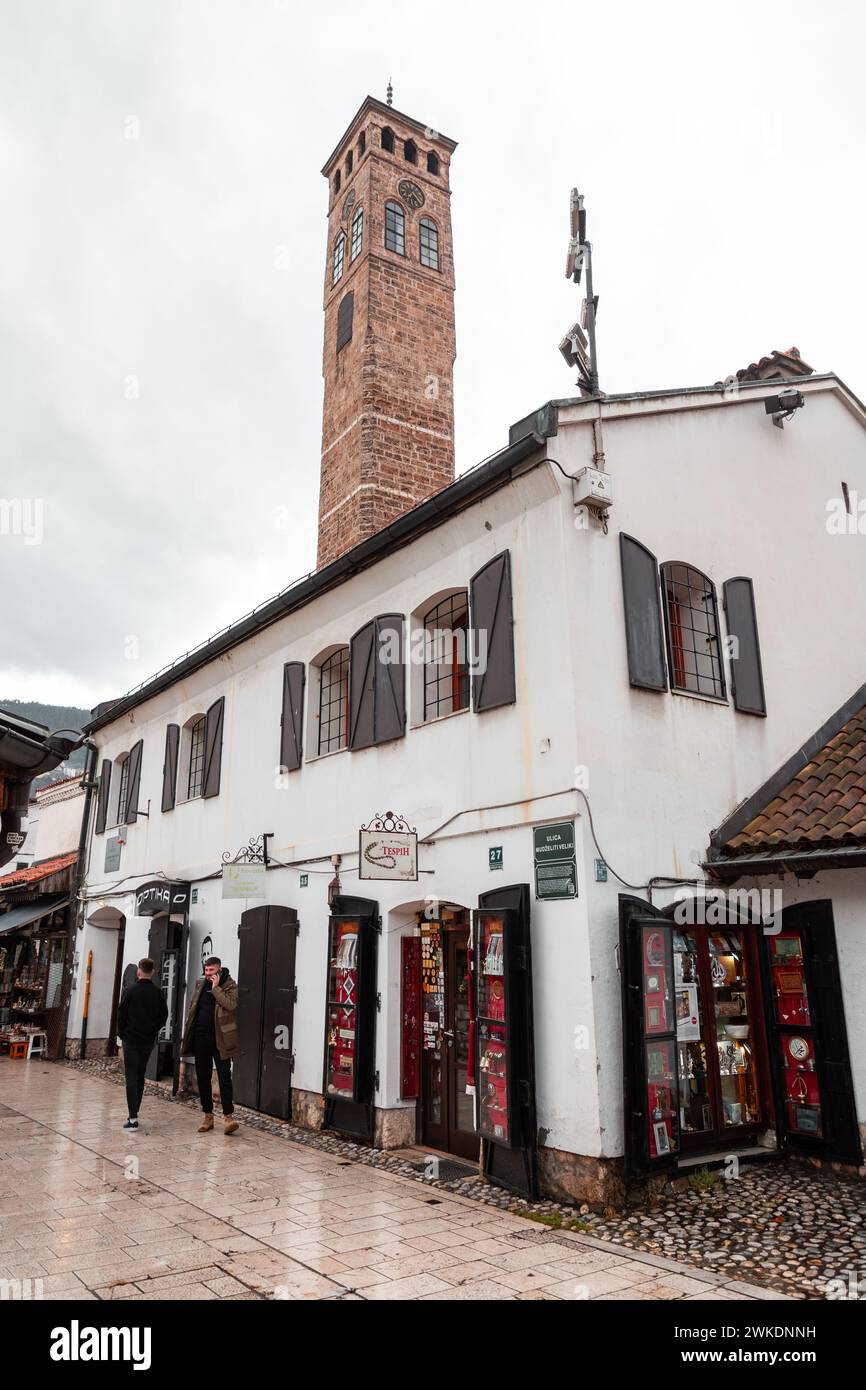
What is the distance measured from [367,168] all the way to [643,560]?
727 inches

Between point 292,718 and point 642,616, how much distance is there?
17.3 ft

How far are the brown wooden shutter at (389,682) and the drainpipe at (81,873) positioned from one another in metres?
10.7

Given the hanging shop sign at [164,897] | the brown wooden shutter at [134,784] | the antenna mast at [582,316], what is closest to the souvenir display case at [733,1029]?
the antenna mast at [582,316]

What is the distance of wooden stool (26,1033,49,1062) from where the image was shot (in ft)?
57.4

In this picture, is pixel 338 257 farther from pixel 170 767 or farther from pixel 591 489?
pixel 591 489

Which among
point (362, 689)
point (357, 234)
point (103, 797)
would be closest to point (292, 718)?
point (362, 689)

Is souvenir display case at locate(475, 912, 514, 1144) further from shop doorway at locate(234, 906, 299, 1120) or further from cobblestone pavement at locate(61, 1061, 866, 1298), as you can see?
shop doorway at locate(234, 906, 299, 1120)

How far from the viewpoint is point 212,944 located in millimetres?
12945

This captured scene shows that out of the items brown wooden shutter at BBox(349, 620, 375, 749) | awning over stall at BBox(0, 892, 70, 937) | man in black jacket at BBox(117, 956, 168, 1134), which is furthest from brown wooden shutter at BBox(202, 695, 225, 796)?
awning over stall at BBox(0, 892, 70, 937)

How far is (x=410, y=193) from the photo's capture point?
22469 mm

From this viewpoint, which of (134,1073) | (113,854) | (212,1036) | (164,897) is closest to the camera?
(134,1073)

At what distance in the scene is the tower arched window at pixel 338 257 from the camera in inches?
885

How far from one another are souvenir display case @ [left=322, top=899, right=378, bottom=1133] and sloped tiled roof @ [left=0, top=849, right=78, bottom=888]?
36.0 feet

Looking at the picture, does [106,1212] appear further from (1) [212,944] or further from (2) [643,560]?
(2) [643,560]
